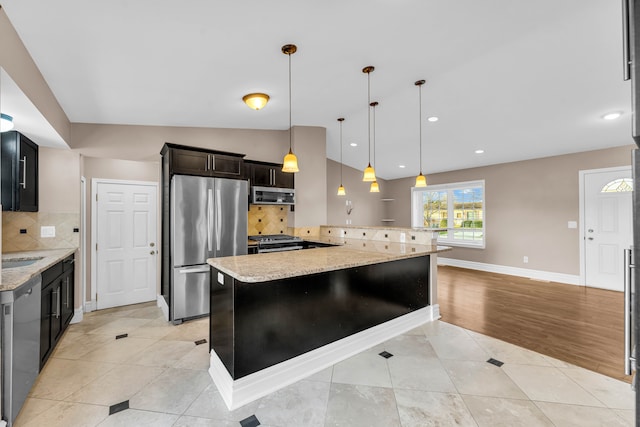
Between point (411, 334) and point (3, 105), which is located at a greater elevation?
point (3, 105)

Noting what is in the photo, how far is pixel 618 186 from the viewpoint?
466cm

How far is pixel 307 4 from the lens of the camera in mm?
1944

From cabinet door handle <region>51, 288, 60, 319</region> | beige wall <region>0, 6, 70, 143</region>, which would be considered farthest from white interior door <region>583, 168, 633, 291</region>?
cabinet door handle <region>51, 288, 60, 319</region>

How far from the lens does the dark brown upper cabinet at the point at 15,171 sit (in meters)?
2.61

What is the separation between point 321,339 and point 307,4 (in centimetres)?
258

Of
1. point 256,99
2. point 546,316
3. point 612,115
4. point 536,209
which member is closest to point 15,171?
point 256,99

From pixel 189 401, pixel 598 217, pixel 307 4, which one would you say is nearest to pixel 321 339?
pixel 189 401

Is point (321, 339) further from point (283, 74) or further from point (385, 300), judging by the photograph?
point (283, 74)

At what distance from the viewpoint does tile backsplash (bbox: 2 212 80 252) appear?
300cm

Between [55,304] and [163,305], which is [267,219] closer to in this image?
[163,305]

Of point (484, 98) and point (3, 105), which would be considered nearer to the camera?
point (3, 105)

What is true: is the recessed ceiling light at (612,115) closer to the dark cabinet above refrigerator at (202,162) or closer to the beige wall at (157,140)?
the beige wall at (157,140)

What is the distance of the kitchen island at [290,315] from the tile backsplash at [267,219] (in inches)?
85.2

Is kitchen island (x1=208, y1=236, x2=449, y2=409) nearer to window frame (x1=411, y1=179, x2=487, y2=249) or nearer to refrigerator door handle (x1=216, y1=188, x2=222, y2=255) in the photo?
refrigerator door handle (x1=216, y1=188, x2=222, y2=255)
